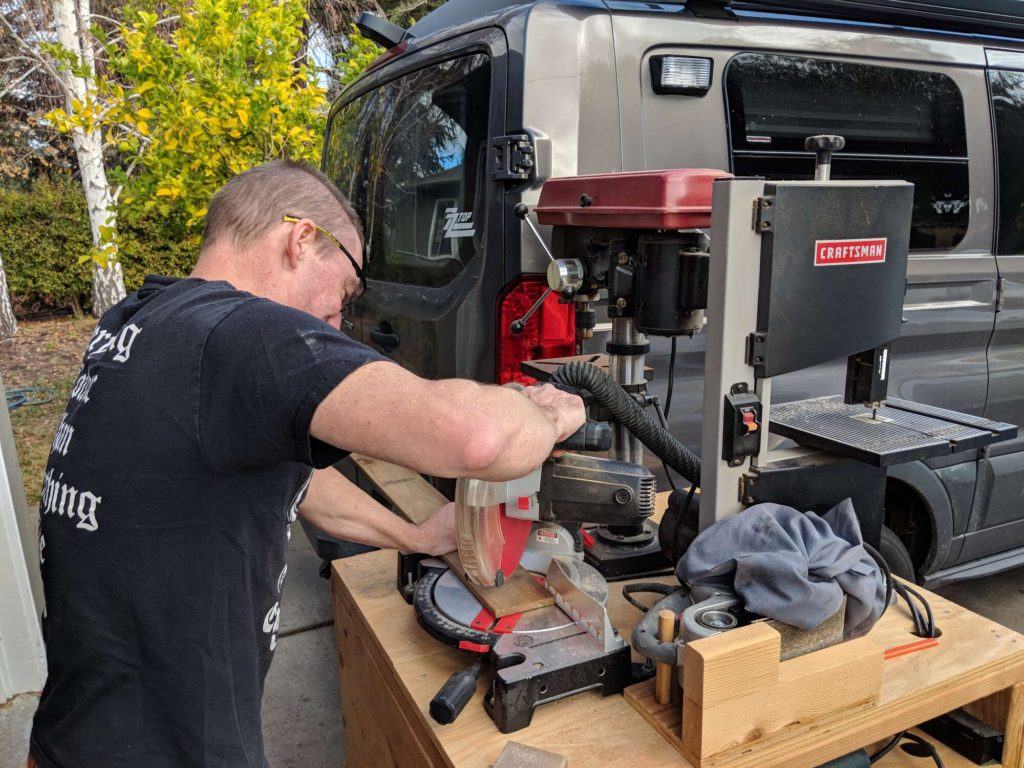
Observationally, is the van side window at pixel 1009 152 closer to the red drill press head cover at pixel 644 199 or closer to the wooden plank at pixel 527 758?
the red drill press head cover at pixel 644 199

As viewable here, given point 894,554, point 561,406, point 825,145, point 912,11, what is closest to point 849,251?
point 825,145

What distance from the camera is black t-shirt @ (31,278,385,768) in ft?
3.62

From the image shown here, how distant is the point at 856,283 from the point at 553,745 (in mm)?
988

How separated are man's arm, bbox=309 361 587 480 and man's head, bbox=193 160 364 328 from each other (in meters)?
0.46

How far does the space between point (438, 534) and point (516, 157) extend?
1014mm

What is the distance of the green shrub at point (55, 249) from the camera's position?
11141 mm

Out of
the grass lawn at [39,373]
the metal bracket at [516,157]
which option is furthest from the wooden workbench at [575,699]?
the grass lawn at [39,373]

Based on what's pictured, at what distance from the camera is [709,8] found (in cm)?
226

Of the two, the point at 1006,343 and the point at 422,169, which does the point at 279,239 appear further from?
the point at 1006,343

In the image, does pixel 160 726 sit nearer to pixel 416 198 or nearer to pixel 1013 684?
pixel 1013 684

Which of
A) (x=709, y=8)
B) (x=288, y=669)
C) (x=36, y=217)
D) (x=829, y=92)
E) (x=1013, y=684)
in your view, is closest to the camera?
(x=1013, y=684)

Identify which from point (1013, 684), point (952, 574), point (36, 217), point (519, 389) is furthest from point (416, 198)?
point (36, 217)

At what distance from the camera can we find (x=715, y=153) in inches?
90.7

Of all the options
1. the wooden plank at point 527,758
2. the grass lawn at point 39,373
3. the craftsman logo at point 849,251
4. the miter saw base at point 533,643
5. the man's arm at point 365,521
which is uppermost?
the craftsman logo at point 849,251
